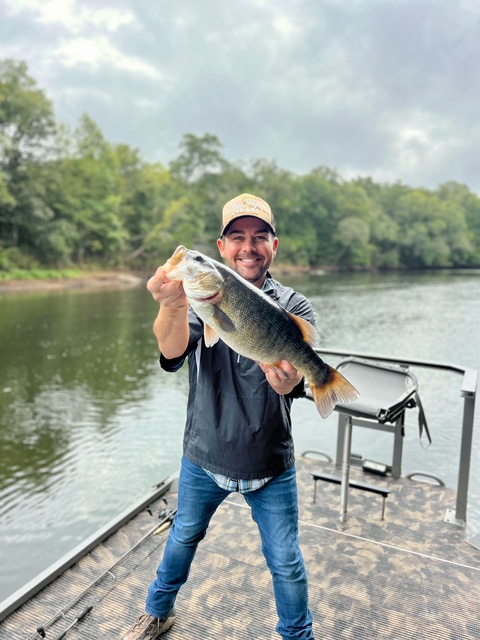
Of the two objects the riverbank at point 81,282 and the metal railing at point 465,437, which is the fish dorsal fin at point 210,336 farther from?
the riverbank at point 81,282

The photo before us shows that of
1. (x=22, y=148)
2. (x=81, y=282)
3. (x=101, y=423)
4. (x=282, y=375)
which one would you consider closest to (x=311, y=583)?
(x=282, y=375)

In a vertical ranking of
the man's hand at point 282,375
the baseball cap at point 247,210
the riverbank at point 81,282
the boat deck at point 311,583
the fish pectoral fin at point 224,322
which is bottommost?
the boat deck at point 311,583

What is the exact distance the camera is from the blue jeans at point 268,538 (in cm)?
197

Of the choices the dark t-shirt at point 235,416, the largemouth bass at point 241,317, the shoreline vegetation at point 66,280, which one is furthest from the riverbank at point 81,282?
the largemouth bass at point 241,317

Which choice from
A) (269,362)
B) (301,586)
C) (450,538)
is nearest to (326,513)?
(450,538)

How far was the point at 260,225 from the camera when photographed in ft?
7.12

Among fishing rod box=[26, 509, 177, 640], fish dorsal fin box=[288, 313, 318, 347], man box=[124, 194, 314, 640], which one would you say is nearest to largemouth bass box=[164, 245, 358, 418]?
fish dorsal fin box=[288, 313, 318, 347]

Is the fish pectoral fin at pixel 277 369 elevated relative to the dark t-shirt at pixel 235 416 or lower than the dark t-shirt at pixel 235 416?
elevated

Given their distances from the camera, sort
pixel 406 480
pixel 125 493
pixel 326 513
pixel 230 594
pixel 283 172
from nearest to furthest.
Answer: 1. pixel 230 594
2. pixel 326 513
3. pixel 406 480
4. pixel 125 493
5. pixel 283 172

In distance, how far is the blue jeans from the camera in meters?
A: 1.97

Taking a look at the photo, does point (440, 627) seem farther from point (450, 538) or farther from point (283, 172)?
point (283, 172)

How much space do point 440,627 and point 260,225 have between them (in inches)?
89.6

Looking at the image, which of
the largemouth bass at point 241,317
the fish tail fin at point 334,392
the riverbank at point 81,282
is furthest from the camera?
the riverbank at point 81,282

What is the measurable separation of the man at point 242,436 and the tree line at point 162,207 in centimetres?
3735
